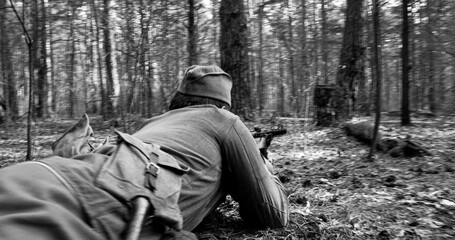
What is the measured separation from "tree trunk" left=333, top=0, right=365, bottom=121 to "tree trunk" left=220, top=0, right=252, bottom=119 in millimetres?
2068

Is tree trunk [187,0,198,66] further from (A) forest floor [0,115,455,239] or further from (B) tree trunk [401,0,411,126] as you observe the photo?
(B) tree trunk [401,0,411,126]

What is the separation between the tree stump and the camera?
7.73 m

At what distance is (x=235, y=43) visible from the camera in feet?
24.5

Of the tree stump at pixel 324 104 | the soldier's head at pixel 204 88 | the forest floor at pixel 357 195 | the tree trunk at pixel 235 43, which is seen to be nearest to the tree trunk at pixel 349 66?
the tree stump at pixel 324 104

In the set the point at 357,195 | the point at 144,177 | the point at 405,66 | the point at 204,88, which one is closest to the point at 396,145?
the point at 357,195

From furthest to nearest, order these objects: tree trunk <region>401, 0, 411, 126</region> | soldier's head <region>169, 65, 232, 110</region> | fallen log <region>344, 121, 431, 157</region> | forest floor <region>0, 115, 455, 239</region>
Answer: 1. tree trunk <region>401, 0, 411, 126</region>
2. fallen log <region>344, 121, 431, 157</region>
3. forest floor <region>0, 115, 455, 239</region>
4. soldier's head <region>169, 65, 232, 110</region>

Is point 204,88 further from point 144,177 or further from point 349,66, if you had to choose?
point 349,66

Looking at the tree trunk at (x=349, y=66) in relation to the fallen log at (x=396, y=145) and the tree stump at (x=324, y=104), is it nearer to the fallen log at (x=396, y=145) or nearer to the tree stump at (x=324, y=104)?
the tree stump at (x=324, y=104)

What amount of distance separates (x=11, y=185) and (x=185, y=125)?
40.2 inches

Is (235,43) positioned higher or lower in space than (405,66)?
higher

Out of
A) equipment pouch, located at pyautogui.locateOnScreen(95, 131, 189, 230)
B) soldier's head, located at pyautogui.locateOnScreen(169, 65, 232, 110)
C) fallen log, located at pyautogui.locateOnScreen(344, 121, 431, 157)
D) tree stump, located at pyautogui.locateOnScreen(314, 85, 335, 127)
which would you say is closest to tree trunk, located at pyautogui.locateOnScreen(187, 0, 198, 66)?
tree stump, located at pyautogui.locateOnScreen(314, 85, 335, 127)

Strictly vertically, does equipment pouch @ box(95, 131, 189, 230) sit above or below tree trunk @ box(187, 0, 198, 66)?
below

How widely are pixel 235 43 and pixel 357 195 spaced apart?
4.71 meters

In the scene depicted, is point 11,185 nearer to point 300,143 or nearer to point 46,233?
point 46,233
